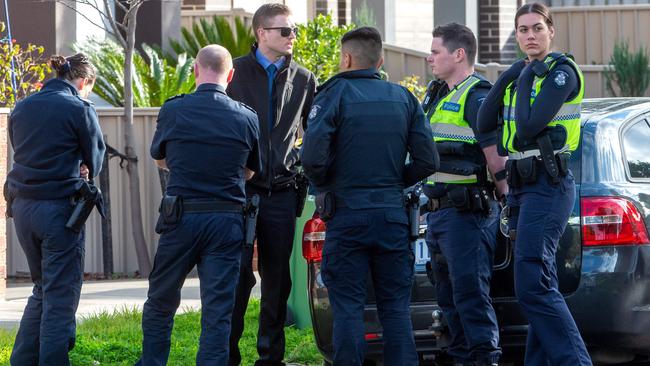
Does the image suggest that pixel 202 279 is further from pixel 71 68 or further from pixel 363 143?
pixel 71 68

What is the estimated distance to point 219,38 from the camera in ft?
52.7

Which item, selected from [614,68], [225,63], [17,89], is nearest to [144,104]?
[17,89]

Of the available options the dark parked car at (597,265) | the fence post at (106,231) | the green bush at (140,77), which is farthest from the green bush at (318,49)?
the dark parked car at (597,265)

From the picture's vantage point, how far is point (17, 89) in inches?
522

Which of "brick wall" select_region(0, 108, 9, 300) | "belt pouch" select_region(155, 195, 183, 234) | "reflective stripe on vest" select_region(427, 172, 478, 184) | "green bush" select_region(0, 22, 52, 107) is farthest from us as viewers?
"green bush" select_region(0, 22, 52, 107)

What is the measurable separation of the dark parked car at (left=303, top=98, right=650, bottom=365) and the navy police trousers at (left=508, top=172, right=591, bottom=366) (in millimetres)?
180

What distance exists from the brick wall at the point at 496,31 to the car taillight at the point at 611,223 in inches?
547

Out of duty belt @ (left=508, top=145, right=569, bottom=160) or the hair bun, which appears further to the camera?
the hair bun

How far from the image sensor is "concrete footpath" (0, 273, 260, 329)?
416 inches

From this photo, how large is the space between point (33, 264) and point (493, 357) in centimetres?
268

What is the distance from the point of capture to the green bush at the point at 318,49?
1507 cm

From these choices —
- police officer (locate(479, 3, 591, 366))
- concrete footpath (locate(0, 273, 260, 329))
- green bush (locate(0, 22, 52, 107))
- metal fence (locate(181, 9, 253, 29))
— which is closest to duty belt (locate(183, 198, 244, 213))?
police officer (locate(479, 3, 591, 366))

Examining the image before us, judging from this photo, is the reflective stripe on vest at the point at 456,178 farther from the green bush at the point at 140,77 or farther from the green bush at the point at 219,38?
the green bush at the point at 219,38

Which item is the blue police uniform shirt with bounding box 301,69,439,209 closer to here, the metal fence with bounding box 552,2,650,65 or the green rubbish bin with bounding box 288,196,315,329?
the green rubbish bin with bounding box 288,196,315,329
